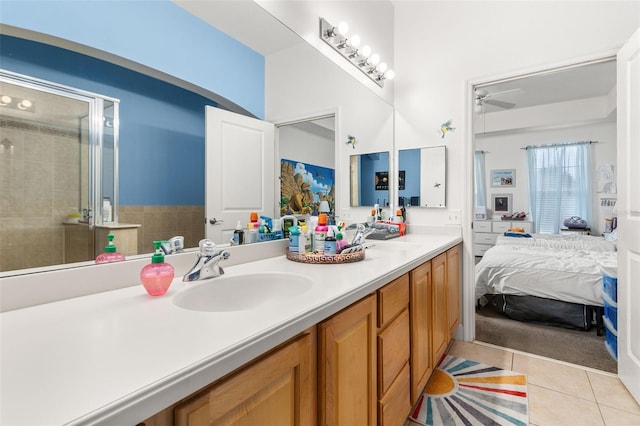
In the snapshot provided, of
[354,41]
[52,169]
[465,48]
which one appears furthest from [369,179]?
[52,169]

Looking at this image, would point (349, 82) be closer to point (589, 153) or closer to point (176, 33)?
point (176, 33)

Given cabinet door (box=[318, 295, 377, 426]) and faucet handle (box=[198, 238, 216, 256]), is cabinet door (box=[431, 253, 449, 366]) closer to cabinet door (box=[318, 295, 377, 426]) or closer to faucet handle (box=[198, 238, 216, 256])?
cabinet door (box=[318, 295, 377, 426])

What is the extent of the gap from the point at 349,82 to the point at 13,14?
69.0 inches

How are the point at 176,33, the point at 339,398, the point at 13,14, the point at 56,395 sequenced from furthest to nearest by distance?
the point at 176,33 < the point at 339,398 < the point at 13,14 < the point at 56,395

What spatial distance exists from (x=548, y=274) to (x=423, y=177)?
1403 mm

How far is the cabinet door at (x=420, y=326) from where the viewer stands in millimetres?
1457

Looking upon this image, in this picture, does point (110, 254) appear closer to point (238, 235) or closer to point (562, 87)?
point (238, 235)

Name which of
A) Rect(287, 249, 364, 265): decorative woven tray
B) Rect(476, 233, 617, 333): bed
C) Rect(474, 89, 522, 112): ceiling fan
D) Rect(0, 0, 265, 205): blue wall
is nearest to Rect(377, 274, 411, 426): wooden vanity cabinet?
Rect(287, 249, 364, 265): decorative woven tray

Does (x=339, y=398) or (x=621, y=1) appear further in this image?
(x=621, y=1)

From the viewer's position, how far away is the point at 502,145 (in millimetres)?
6211

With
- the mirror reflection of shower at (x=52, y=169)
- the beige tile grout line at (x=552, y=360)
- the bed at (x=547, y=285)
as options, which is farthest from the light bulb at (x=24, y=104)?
the bed at (x=547, y=285)

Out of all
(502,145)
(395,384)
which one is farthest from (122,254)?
(502,145)

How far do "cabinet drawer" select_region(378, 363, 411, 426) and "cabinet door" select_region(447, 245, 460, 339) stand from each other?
807 millimetres

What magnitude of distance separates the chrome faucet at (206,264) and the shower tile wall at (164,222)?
0.13 meters
